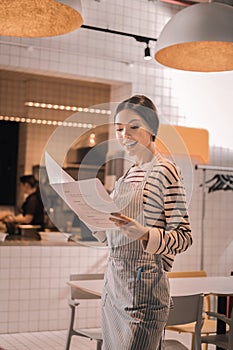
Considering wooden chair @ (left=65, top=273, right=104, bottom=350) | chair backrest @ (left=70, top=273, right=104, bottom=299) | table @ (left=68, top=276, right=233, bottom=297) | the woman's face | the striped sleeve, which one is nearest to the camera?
the striped sleeve

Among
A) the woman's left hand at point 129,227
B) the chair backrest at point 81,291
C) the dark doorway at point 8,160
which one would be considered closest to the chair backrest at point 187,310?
the chair backrest at point 81,291

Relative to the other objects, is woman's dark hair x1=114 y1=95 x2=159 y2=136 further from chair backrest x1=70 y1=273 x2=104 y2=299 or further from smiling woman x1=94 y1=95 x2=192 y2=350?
chair backrest x1=70 y1=273 x2=104 y2=299

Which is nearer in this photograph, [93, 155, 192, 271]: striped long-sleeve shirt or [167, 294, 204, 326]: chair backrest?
[93, 155, 192, 271]: striped long-sleeve shirt

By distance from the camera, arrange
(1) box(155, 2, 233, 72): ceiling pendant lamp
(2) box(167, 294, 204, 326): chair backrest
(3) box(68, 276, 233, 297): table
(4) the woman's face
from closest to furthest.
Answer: (4) the woman's face
(1) box(155, 2, 233, 72): ceiling pendant lamp
(2) box(167, 294, 204, 326): chair backrest
(3) box(68, 276, 233, 297): table

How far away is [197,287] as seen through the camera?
393 cm

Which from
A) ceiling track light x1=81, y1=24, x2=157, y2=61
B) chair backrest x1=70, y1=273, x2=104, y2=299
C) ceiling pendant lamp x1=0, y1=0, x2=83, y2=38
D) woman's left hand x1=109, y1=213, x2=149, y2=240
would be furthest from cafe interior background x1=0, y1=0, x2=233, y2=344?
woman's left hand x1=109, y1=213, x2=149, y2=240

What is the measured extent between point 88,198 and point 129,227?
7.1 inches

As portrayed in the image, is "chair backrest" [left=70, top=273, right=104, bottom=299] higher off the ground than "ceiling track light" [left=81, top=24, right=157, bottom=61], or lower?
lower

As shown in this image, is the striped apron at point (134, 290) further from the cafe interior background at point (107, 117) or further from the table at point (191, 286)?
the cafe interior background at point (107, 117)

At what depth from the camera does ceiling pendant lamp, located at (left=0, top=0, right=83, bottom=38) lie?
2.30m

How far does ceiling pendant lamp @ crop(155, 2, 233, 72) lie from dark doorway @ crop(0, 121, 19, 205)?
6313mm

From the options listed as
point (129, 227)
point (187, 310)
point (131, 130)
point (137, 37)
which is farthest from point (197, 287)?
point (137, 37)

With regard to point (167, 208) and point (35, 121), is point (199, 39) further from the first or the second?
point (35, 121)

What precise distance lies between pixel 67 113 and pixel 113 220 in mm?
7340
